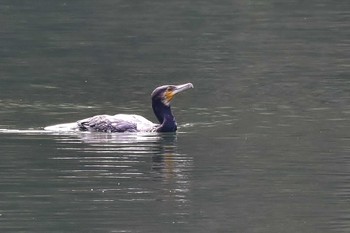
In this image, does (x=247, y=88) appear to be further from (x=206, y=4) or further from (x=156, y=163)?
(x=206, y=4)

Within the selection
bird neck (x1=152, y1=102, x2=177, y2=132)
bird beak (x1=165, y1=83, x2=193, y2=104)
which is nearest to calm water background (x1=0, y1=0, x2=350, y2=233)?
bird neck (x1=152, y1=102, x2=177, y2=132)

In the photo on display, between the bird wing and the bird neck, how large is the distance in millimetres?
415

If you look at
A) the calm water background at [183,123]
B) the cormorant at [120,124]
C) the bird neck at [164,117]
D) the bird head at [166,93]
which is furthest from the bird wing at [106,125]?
the bird head at [166,93]

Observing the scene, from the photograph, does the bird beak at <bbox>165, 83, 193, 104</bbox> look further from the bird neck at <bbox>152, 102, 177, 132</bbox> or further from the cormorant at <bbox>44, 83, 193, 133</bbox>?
the cormorant at <bbox>44, 83, 193, 133</bbox>

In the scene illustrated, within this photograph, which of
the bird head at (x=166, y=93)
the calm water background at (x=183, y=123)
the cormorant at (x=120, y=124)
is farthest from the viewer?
the bird head at (x=166, y=93)

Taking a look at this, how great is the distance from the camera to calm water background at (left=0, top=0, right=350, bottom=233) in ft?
52.6

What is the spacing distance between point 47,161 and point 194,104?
587 centimetres

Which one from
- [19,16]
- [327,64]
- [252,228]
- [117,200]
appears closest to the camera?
[252,228]

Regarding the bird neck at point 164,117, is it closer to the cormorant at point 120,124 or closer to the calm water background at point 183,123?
the cormorant at point 120,124

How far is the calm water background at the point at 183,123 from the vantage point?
1603cm

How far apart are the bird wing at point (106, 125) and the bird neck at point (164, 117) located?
415mm

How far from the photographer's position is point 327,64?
2889 cm

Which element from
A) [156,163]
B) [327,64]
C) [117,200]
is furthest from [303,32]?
[117,200]

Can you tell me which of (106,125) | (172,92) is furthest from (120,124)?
(172,92)
